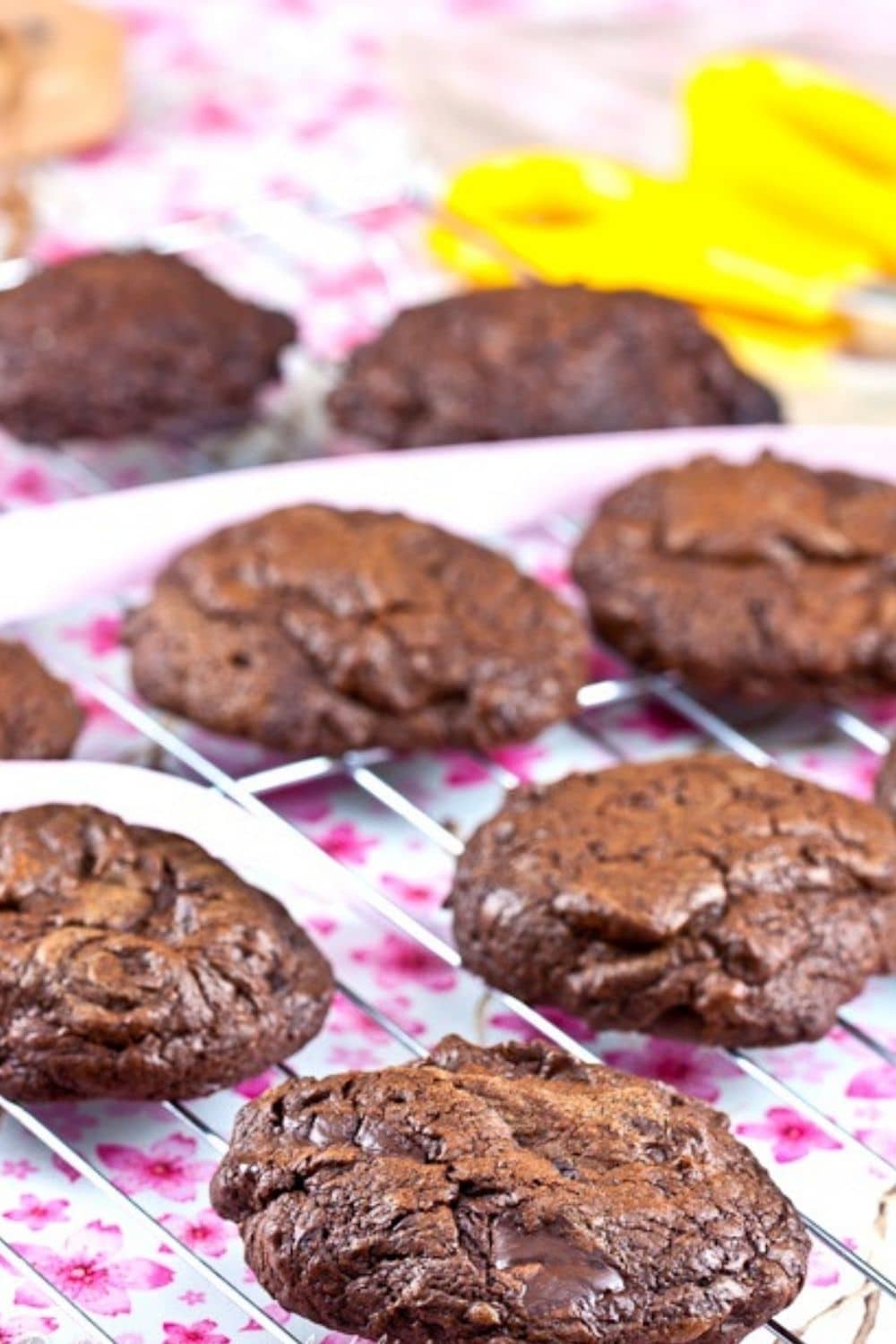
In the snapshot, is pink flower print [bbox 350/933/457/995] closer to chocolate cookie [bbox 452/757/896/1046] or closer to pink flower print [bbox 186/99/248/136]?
chocolate cookie [bbox 452/757/896/1046]

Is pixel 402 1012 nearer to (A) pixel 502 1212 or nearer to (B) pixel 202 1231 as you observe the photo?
(B) pixel 202 1231

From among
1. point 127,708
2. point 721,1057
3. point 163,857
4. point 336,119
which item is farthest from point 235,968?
point 336,119

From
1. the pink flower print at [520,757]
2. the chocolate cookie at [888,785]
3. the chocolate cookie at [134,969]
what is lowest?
the pink flower print at [520,757]

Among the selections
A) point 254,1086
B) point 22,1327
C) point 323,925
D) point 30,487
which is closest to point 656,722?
point 323,925

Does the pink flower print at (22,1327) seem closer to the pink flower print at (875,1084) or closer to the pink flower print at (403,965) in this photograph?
the pink flower print at (403,965)

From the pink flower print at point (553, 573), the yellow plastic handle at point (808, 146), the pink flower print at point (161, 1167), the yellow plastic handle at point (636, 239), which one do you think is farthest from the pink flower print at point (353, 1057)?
the yellow plastic handle at point (808, 146)
